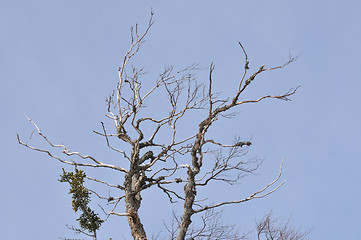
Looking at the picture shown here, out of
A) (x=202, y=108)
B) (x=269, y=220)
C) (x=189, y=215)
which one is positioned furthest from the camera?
(x=269, y=220)

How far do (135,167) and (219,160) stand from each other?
70.0 inches

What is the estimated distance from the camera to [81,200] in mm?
9602

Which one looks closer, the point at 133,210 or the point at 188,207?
the point at 188,207

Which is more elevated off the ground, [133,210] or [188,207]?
[133,210]

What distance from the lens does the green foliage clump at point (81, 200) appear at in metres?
9.54

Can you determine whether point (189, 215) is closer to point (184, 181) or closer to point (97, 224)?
point (184, 181)

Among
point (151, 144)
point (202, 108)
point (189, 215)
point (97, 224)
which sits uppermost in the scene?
point (202, 108)

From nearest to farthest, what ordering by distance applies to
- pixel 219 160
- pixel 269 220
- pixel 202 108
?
1. pixel 219 160
2. pixel 202 108
3. pixel 269 220

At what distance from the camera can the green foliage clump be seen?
31.3 ft

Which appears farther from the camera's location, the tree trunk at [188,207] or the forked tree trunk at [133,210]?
the forked tree trunk at [133,210]

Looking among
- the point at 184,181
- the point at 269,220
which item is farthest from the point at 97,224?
the point at 269,220

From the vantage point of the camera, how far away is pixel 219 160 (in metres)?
8.84

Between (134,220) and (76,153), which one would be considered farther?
(76,153)

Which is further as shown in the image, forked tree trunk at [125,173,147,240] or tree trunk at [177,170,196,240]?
forked tree trunk at [125,173,147,240]
